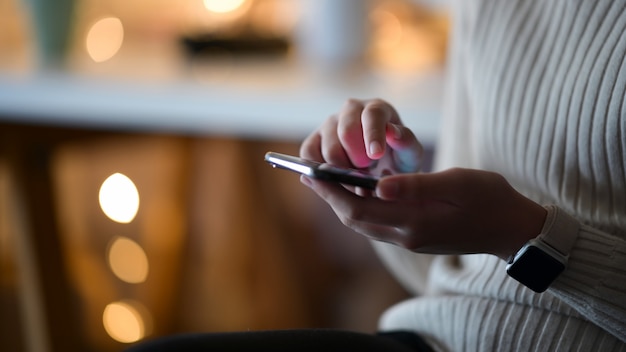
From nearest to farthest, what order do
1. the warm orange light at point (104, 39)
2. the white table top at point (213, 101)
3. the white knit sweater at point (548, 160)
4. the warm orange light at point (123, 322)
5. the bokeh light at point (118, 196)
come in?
the white knit sweater at point (548, 160)
the white table top at point (213, 101)
the warm orange light at point (104, 39)
the warm orange light at point (123, 322)
the bokeh light at point (118, 196)

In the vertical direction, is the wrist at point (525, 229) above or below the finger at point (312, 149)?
below

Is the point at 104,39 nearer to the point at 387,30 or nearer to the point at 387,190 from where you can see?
the point at 387,30

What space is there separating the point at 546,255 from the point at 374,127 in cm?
13

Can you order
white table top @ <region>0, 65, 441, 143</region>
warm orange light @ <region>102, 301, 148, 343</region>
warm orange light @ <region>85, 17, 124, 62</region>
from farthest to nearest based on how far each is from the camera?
warm orange light @ <region>102, 301, 148, 343</region>, warm orange light @ <region>85, 17, 124, 62</region>, white table top @ <region>0, 65, 441, 143</region>

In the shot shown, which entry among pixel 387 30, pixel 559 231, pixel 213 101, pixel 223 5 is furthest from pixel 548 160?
pixel 223 5

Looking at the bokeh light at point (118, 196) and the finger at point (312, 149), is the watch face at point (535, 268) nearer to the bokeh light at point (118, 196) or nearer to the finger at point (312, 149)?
the finger at point (312, 149)

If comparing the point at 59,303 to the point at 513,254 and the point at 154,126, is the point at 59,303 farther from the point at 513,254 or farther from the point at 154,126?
the point at 513,254

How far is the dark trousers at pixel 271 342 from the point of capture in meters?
0.55

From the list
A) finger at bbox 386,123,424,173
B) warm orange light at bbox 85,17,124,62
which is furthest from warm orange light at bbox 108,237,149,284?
finger at bbox 386,123,424,173

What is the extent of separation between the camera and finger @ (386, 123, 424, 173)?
568 millimetres

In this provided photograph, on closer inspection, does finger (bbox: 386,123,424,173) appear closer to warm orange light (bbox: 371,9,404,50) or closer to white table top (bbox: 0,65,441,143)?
white table top (bbox: 0,65,441,143)

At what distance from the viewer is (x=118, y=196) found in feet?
5.74

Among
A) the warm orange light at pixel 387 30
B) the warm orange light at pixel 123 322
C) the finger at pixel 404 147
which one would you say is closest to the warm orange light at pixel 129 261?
the warm orange light at pixel 123 322

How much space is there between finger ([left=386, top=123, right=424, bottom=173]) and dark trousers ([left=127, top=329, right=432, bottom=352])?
0.42ft
